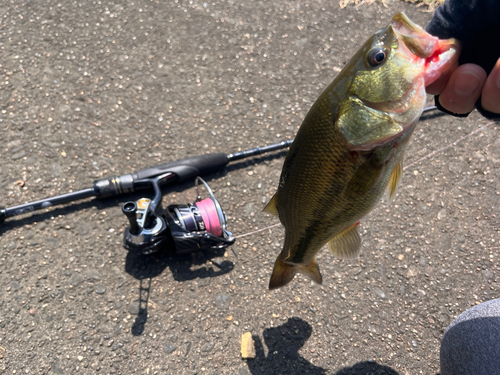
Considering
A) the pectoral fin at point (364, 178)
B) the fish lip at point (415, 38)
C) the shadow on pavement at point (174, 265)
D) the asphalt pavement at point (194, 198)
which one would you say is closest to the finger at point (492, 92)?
the fish lip at point (415, 38)

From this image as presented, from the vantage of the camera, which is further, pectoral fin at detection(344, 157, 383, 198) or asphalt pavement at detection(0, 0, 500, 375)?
asphalt pavement at detection(0, 0, 500, 375)

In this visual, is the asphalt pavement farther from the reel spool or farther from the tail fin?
the tail fin

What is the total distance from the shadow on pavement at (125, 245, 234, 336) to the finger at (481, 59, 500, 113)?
179 cm

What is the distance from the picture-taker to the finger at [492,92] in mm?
1375

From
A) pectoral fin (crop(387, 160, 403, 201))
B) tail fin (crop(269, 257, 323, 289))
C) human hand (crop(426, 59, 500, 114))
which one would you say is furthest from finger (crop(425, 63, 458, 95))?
tail fin (crop(269, 257, 323, 289))

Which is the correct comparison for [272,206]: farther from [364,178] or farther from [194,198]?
[194,198]

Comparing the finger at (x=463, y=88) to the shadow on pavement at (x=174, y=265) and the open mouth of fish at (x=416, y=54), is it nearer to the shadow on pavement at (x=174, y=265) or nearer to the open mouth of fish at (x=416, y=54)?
the open mouth of fish at (x=416, y=54)

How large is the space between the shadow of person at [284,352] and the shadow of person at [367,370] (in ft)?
0.48

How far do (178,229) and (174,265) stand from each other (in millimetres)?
328

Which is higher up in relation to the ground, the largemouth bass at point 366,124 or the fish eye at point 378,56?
the fish eye at point 378,56

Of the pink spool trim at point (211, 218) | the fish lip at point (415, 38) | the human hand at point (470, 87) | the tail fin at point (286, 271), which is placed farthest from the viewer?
the pink spool trim at point (211, 218)

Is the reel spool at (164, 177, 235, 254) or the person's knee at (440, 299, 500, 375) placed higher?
the person's knee at (440, 299, 500, 375)

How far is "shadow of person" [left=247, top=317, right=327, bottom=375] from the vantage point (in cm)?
220

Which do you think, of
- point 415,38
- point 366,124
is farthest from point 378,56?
point 366,124
